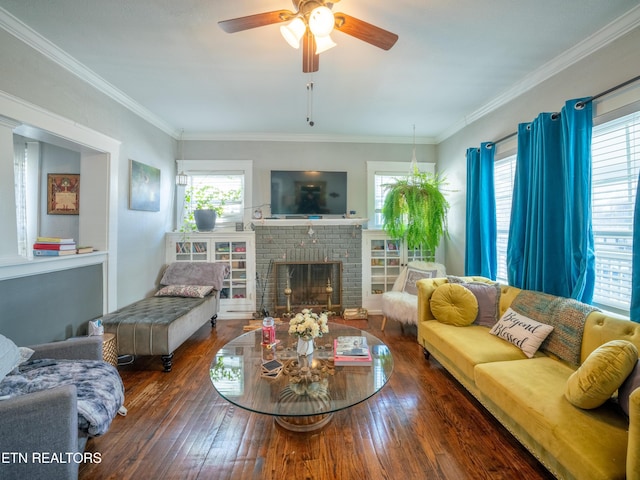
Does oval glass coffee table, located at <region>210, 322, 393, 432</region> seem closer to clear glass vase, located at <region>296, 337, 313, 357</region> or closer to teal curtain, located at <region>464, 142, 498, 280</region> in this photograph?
clear glass vase, located at <region>296, 337, 313, 357</region>

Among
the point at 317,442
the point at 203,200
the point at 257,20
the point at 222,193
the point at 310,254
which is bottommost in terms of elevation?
the point at 317,442

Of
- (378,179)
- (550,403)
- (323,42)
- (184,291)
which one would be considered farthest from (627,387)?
(184,291)

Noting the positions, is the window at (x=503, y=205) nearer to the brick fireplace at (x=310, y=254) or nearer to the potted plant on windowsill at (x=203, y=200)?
the brick fireplace at (x=310, y=254)

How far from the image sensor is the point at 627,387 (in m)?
1.28

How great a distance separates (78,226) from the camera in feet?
9.48

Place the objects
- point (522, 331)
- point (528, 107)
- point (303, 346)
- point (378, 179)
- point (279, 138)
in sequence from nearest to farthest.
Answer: point (303, 346)
point (522, 331)
point (528, 107)
point (279, 138)
point (378, 179)

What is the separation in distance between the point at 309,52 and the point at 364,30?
331 millimetres

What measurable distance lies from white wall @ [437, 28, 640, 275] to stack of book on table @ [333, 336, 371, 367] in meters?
2.27

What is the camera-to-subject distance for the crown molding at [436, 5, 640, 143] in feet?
5.78

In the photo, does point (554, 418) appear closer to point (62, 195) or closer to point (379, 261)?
point (379, 261)

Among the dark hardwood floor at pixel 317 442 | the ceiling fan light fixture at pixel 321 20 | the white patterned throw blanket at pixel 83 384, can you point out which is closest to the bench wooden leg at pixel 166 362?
the dark hardwood floor at pixel 317 442

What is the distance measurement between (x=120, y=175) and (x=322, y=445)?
310 cm

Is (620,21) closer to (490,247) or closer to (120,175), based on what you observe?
(490,247)

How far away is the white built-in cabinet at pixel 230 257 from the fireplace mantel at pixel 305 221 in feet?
0.94
